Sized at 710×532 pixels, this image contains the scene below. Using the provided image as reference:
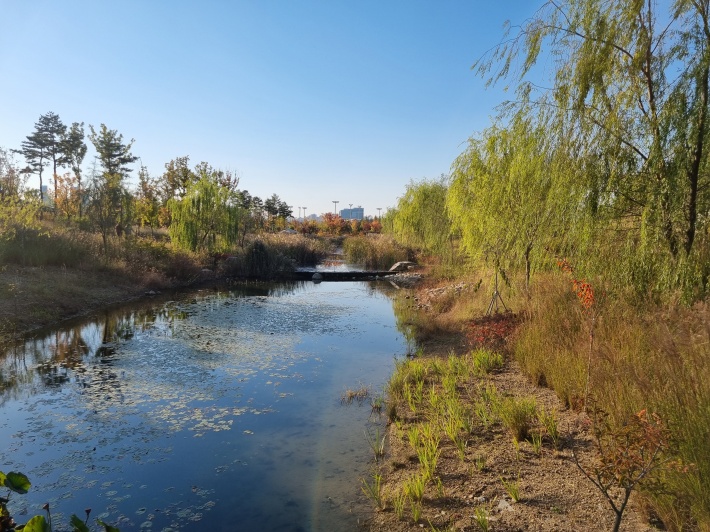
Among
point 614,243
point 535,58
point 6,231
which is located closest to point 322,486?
point 614,243

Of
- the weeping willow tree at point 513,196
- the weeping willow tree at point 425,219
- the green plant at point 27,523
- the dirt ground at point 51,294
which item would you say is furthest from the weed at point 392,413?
the weeping willow tree at point 425,219

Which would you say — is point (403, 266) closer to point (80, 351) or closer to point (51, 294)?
point (51, 294)

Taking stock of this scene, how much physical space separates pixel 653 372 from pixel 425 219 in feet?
66.0

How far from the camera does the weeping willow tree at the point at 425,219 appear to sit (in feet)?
67.6

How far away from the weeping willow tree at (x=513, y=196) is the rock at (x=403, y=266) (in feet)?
51.2

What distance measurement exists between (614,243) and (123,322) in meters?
12.2

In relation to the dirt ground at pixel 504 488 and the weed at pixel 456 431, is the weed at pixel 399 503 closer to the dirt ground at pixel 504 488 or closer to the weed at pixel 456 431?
the dirt ground at pixel 504 488

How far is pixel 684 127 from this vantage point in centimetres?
473

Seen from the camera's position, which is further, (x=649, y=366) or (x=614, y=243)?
Result: (x=614, y=243)

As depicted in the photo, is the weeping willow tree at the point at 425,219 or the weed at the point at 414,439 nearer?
the weed at the point at 414,439

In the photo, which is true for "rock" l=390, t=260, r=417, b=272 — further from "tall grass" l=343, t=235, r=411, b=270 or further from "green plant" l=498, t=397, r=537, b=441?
"green plant" l=498, t=397, r=537, b=441

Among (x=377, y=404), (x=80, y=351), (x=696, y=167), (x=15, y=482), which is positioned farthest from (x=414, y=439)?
(x=80, y=351)

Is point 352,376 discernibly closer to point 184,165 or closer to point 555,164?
point 555,164

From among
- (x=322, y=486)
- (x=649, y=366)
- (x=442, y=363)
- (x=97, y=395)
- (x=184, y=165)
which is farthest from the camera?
(x=184, y=165)
